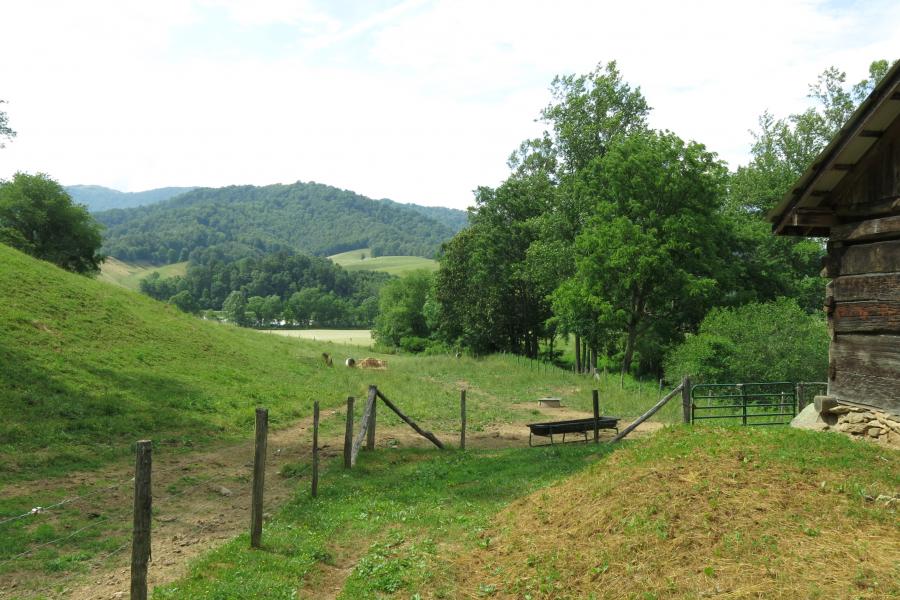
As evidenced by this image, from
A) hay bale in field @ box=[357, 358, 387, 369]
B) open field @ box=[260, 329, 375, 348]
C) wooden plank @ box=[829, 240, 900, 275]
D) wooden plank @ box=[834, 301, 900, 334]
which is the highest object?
wooden plank @ box=[829, 240, 900, 275]

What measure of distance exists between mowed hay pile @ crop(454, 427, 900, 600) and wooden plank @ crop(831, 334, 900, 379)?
5.52 feet

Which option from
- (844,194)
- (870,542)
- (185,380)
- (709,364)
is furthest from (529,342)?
(870,542)

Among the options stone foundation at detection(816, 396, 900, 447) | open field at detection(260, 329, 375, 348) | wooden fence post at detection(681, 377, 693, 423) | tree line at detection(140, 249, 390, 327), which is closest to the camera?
stone foundation at detection(816, 396, 900, 447)

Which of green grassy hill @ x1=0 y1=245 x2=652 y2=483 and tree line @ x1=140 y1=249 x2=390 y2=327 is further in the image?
tree line @ x1=140 y1=249 x2=390 y2=327

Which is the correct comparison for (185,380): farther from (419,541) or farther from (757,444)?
(757,444)

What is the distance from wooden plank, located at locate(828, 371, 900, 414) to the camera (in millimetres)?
10984

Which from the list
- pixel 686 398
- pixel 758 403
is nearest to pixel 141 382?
pixel 686 398

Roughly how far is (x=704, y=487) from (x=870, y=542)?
2.00m

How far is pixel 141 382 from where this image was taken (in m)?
22.7

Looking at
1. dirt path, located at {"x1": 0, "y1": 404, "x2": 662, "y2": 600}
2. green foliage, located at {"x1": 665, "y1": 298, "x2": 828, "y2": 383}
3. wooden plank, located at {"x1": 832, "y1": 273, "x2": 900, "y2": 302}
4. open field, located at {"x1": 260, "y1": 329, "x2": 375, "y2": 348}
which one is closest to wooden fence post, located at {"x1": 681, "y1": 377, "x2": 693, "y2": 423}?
dirt path, located at {"x1": 0, "y1": 404, "x2": 662, "y2": 600}

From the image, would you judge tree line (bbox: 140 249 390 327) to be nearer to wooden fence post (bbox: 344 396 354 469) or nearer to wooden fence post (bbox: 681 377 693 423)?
wooden fence post (bbox: 681 377 693 423)

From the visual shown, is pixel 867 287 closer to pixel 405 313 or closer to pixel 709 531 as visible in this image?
pixel 709 531

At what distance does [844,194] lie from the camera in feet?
40.0

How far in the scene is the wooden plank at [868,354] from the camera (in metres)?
11.0
